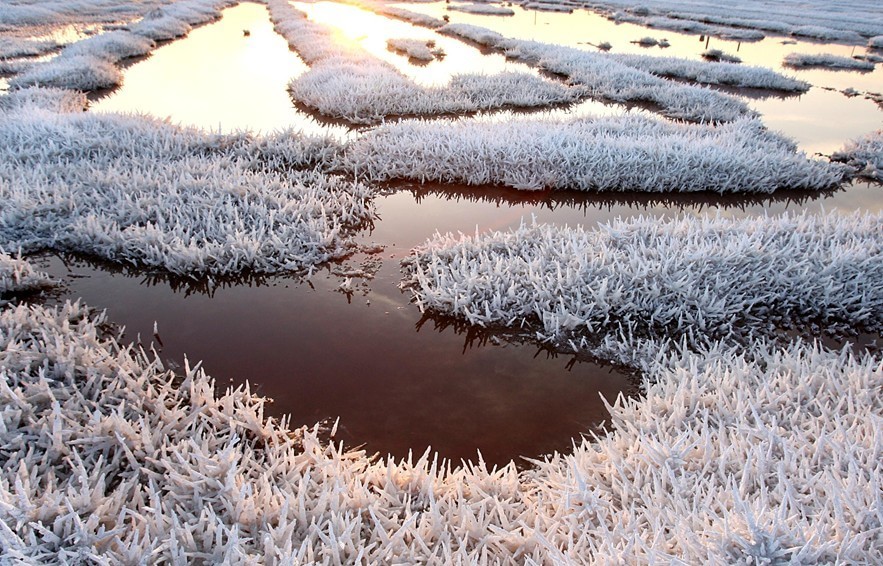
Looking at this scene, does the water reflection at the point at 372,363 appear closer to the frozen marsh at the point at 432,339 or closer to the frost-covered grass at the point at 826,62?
the frozen marsh at the point at 432,339

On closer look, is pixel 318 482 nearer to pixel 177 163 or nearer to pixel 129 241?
pixel 129 241

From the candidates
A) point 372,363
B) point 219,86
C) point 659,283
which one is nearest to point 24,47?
point 219,86

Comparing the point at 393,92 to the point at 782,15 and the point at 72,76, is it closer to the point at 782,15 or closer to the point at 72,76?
the point at 72,76

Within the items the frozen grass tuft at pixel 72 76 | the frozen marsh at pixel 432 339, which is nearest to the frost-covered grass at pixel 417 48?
Result: the frozen marsh at pixel 432 339

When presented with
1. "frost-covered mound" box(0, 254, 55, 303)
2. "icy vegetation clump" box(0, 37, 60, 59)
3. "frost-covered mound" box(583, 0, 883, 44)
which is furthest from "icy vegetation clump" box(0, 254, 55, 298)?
"frost-covered mound" box(583, 0, 883, 44)

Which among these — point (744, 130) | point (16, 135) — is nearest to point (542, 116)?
point (744, 130)

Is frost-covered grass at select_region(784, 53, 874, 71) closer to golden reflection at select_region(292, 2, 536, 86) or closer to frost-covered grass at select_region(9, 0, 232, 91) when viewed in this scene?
golden reflection at select_region(292, 2, 536, 86)
